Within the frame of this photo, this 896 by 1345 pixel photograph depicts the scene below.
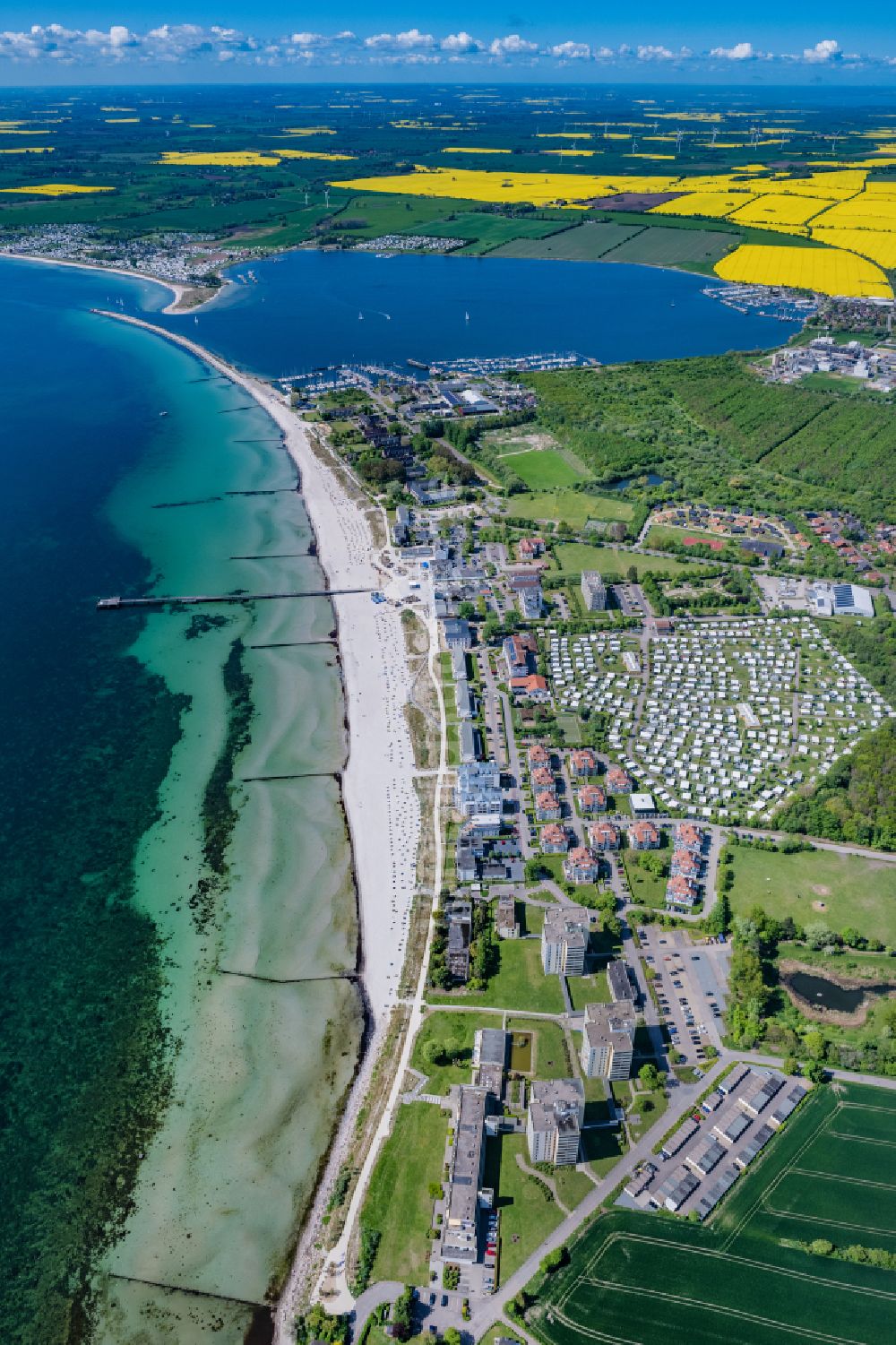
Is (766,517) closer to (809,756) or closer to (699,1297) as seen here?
(809,756)

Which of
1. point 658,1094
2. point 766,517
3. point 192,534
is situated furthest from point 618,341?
point 658,1094

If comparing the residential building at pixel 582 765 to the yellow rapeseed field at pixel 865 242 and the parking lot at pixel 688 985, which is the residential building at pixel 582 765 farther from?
the yellow rapeseed field at pixel 865 242

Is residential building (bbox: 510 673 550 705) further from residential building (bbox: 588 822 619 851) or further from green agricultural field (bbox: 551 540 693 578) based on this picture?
green agricultural field (bbox: 551 540 693 578)

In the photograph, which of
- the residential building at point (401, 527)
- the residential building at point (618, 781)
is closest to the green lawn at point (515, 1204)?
the residential building at point (618, 781)

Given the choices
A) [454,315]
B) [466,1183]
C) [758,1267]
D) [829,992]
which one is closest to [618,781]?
[829,992]

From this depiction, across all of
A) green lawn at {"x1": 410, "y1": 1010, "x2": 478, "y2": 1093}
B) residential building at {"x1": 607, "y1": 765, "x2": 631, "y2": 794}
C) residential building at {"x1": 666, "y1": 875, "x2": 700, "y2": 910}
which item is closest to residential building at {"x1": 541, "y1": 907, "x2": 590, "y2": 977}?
green lawn at {"x1": 410, "y1": 1010, "x2": 478, "y2": 1093}
